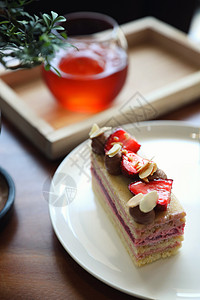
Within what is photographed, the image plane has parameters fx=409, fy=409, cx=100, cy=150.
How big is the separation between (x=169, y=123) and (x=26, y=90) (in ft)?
1.88

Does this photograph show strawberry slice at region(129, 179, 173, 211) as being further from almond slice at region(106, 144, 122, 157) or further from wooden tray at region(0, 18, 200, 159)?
wooden tray at region(0, 18, 200, 159)

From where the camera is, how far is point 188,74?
164 cm

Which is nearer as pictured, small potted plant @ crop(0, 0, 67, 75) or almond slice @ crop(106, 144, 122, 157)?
small potted plant @ crop(0, 0, 67, 75)

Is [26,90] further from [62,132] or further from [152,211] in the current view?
[152,211]

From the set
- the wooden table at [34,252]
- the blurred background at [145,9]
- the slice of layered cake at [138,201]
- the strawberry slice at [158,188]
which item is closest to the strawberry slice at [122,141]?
the slice of layered cake at [138,201]

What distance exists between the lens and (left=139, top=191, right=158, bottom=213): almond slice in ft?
2.87

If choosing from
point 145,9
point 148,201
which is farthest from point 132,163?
point 145,9

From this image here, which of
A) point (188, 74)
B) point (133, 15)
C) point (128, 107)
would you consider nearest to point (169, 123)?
point (128, 107)

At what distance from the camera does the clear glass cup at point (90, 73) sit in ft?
4.41

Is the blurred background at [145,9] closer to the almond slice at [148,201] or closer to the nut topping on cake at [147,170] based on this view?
the nut topping on cake at [147,170]

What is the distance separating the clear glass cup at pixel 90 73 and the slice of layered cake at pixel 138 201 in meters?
0.31

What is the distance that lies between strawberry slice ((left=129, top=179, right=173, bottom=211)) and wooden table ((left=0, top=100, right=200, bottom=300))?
23 centimetres

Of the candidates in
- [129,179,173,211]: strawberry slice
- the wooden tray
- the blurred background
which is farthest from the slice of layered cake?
the blurred background

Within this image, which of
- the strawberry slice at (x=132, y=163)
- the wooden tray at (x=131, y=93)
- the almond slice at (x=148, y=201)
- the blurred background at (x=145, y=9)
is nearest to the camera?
the almond slice at (x=148, y=201)
